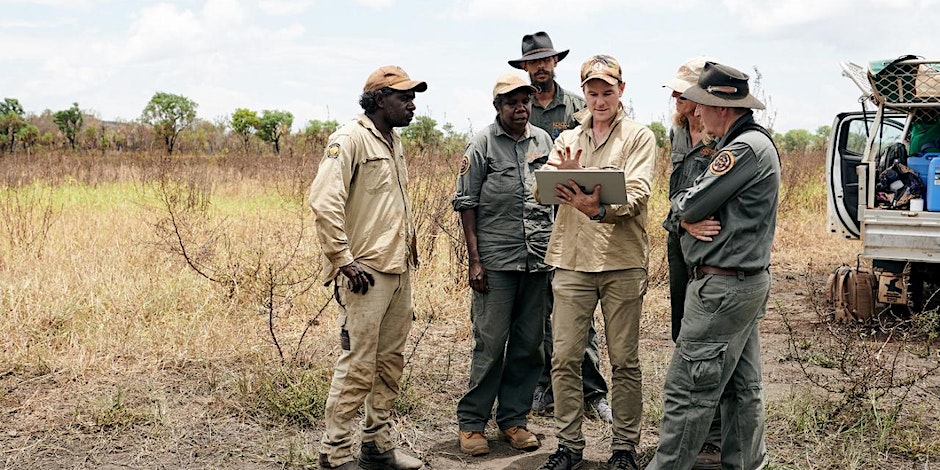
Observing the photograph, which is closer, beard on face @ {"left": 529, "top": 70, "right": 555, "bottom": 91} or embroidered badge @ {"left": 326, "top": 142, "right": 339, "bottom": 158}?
embroidered badge @ {"left": 326, "top": 142, "right": 339, "bottom": 158}

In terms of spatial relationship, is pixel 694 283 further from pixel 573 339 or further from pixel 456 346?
pixel 456 346

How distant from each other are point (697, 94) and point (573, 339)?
127 cm

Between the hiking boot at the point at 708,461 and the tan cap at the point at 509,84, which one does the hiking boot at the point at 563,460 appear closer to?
the hiking boot at the point at 708,461

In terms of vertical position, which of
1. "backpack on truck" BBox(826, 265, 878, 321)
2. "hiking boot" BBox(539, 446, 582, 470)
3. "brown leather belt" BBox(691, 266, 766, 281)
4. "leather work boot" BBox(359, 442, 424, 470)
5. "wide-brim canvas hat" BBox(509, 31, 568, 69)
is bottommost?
"leather work boot" BBox(359, 442, 424, 470)

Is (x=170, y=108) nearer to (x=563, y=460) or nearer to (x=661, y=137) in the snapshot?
(x=661, y=137)

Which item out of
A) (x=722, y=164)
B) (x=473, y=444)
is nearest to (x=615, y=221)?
(x=722, y=164)

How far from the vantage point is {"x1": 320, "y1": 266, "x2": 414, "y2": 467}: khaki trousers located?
3.87m

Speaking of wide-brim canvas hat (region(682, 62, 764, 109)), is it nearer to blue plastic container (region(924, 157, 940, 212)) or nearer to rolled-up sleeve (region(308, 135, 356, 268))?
rolled-up sleeve (region(308, 135, 356, 268))

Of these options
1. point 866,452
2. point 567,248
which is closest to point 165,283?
point 567,248

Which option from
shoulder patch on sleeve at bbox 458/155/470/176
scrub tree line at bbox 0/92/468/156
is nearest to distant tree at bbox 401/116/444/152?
shoulder patch on sleeve at bbox 458/155/470/176

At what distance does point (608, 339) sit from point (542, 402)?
1.07 m

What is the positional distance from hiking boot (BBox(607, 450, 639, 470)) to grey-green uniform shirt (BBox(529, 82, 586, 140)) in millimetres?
1818

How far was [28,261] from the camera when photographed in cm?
748

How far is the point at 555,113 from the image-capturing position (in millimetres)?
4883
